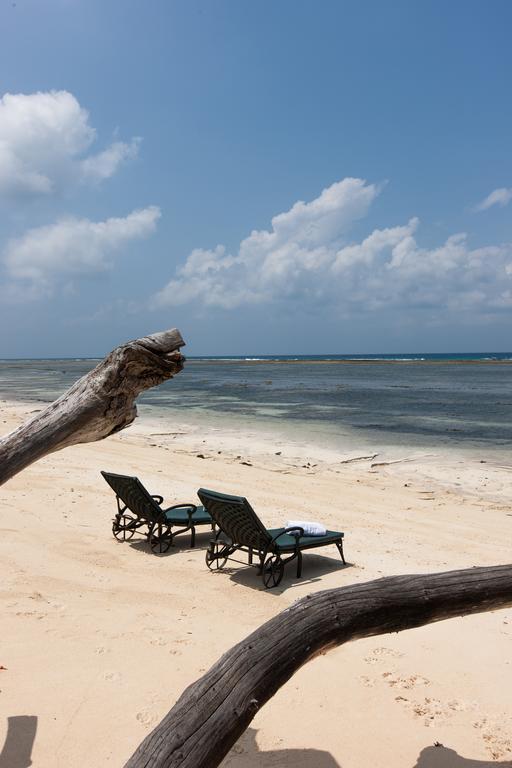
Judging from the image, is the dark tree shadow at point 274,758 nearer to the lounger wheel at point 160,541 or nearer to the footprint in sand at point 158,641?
the footprint in sand at point 158,641

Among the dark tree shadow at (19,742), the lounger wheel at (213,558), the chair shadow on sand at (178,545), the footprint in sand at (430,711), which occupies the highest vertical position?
the dark tree shadow at (19,742)

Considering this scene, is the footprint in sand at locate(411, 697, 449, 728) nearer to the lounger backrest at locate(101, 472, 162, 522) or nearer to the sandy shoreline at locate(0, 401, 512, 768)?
the sandy shoreline at locate(0, 401, 512, 768)

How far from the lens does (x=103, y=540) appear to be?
22.1ft

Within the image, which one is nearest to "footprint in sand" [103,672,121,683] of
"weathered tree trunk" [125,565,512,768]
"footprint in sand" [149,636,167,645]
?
"footprint in sand" [149,636,167,645]

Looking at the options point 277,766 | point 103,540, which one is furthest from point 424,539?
point 277,766

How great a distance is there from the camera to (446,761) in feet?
9.66

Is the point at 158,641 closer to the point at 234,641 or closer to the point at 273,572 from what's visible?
the point at 234,641

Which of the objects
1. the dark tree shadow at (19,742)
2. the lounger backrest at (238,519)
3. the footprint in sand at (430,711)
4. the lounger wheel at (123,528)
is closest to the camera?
the dark tree shadow at (19,742)

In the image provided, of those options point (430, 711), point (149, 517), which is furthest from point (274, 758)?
point (149, 517)

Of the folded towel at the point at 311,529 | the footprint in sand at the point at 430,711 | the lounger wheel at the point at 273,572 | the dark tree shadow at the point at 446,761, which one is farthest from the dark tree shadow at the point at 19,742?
the folded towel at the point at 311,529

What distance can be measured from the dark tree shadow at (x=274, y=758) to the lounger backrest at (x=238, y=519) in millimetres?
2513

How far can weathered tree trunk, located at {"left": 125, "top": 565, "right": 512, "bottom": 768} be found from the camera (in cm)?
155

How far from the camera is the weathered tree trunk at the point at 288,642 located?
1.55 m

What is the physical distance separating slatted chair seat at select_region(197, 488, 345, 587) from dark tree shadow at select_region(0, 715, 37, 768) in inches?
103
